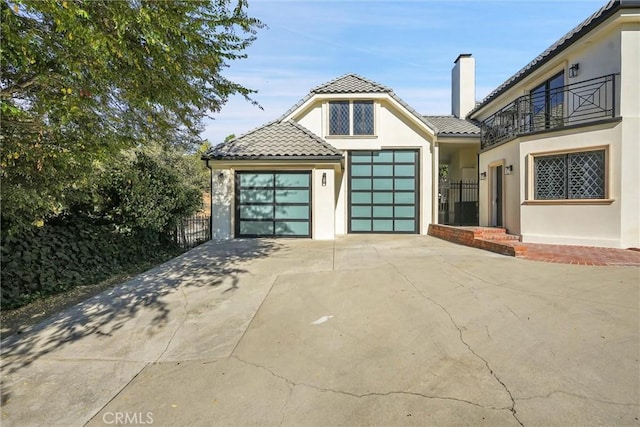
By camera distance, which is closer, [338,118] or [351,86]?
[351,86]

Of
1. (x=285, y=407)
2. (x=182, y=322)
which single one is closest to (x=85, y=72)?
(x=182, y=322)

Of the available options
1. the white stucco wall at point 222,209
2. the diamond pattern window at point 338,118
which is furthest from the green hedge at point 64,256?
the diamond pattern window at point 338,118

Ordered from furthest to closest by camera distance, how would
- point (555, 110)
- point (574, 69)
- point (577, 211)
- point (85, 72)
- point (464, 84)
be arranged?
point (464, 84), point (555, 110), point (574, 69), point (577, 211), point (85, 72)

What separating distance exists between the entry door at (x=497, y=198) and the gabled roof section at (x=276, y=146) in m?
5.99

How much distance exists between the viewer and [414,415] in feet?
7.98

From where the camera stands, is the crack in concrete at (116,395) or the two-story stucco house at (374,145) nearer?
the crack in concrete at (116,395)

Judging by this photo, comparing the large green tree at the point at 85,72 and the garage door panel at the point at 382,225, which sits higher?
the large green tree at the point at 85,72

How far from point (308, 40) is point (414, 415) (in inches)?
400

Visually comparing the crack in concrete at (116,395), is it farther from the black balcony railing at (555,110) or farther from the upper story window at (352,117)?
the upper story window at (352,117)

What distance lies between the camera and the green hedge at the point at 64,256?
19.3 ft

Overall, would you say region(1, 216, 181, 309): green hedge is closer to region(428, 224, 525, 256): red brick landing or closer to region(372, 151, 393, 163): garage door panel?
region(372, 151, 393, 163): garage door panel

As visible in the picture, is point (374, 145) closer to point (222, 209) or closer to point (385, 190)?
point (385, 190)

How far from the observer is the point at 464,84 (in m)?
16.2

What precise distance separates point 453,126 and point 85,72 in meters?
13.9
